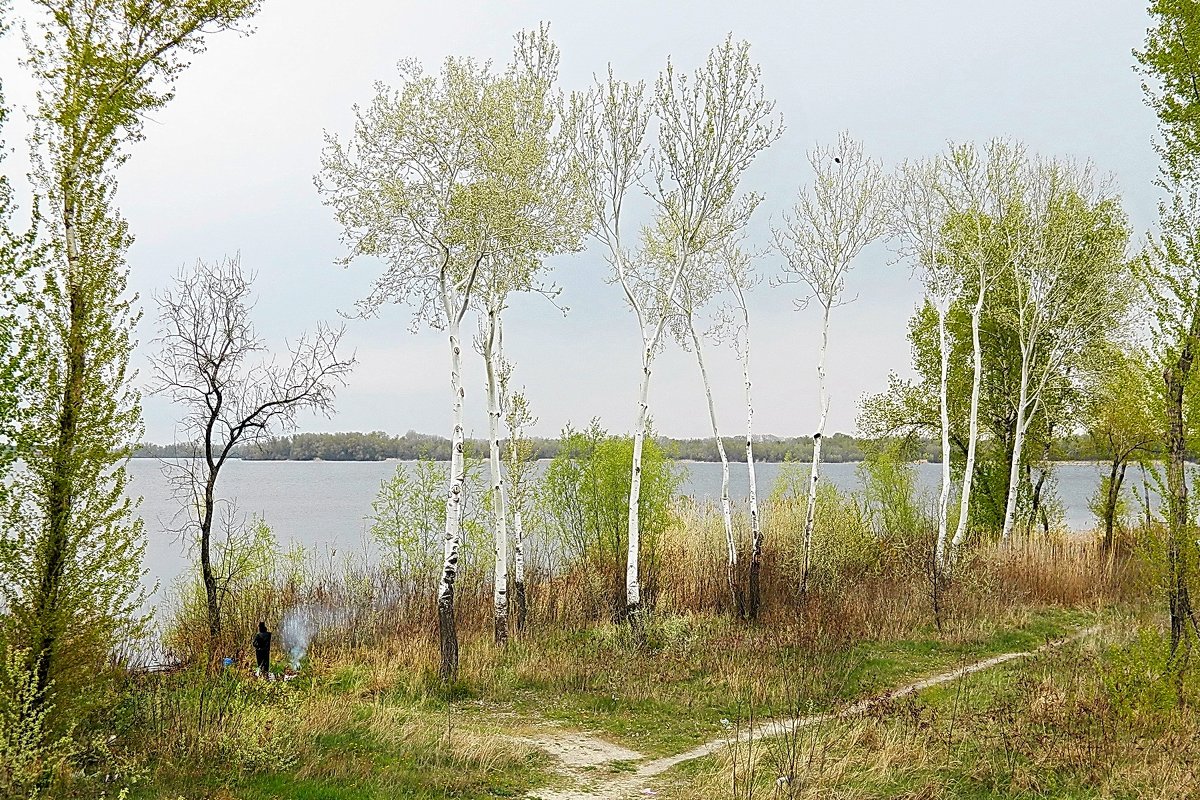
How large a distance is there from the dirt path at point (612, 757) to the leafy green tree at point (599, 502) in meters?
6.15

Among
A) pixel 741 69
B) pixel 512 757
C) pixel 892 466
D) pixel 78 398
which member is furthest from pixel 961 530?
pixel 78 398

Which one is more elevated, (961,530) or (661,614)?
(961,530)

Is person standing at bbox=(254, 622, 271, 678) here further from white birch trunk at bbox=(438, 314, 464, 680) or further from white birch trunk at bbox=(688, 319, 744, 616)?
white birch trunk at bbox=(688, 319, 744, 616)

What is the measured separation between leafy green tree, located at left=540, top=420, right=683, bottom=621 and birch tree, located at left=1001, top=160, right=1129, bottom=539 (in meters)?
7.21

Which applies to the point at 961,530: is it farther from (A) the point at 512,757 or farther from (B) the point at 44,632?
(B) the point at 44,632

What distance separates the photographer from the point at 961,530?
14617mm

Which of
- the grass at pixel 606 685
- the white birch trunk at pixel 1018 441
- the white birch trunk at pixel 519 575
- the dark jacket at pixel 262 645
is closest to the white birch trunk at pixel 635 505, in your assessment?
the grass at pixel 606 685

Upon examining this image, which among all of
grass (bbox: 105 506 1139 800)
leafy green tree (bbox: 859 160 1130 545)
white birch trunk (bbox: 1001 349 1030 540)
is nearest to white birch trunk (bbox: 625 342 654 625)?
grass (bbox: 105 506 1139 800)

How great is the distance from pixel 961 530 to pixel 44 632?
13.8 meters

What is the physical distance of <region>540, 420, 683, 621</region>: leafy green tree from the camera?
48.4 ft

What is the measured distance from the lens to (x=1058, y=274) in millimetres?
15703

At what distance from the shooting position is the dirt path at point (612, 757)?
22.0ft

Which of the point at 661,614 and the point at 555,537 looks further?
the point at 555,537

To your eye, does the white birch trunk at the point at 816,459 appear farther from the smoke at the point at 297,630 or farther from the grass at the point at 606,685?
the smoke at the point at 297,630
